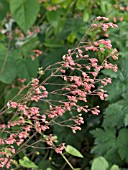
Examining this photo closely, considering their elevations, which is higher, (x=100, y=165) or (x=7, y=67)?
(x=7, y=67)

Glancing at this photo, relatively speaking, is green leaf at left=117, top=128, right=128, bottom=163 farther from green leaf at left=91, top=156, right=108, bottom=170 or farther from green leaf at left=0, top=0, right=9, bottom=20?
green leaf at left=0, top=0, right=9, bottom=20

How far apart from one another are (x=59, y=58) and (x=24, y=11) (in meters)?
0.25

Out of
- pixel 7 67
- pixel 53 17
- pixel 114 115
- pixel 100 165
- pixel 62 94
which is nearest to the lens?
pixel 62 94

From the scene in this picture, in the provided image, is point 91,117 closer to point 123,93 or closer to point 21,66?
point 123,93

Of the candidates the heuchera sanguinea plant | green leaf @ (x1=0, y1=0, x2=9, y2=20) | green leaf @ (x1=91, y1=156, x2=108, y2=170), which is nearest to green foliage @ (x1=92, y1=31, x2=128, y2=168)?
green leaf @ (x1=91, y1=156, x2=108, y2=170)

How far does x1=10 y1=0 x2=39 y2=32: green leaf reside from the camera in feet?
5.00

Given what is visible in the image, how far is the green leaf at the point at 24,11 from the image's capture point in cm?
152

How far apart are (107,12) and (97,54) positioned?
0.91ft

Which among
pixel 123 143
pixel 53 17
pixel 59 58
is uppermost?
pixel 53 17

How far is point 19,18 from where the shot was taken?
153 cm

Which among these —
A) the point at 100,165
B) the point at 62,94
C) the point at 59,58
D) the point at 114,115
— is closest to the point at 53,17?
the point at 59,58

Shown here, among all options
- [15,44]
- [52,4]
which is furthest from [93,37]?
[15,44]

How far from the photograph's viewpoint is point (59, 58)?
1.72 m

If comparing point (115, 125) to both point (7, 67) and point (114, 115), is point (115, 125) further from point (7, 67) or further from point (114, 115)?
point (7, 67)
